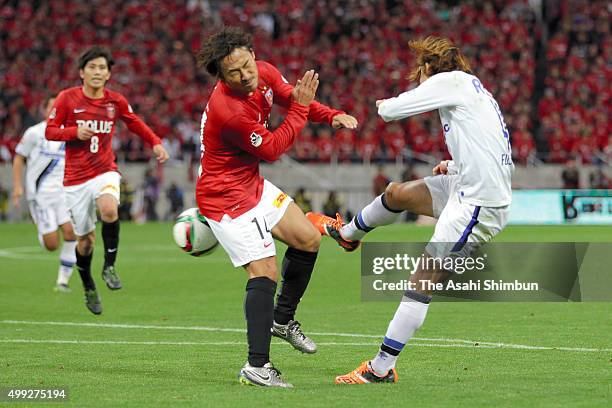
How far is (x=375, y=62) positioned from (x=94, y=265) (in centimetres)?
2002

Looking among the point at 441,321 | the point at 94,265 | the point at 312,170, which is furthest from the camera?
the point at 312,170

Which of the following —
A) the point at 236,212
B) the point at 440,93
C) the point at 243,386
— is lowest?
the point at 243,386

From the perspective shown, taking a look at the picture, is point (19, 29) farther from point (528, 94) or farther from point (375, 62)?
point (528, 94)

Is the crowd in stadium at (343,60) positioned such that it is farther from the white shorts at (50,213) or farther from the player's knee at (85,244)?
the player's knee at (85,244)

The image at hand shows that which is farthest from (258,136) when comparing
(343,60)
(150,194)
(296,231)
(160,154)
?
(343,60)

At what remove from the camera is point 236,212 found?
26.4 ft

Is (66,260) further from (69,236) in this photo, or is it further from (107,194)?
(107,194)

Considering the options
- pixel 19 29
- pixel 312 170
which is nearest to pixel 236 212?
pixel 312 170

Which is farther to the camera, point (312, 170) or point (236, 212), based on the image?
point (312, 170)

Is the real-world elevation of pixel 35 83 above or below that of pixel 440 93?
below

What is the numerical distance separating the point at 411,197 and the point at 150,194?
2498 cm

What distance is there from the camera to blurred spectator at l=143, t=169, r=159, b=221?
3288cm

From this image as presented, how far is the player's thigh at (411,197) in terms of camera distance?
342 inches

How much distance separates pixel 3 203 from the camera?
109ft
